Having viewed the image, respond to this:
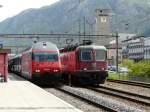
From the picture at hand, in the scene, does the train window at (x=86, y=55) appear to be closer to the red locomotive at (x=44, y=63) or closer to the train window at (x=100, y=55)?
the train window at (x=100, y=55)

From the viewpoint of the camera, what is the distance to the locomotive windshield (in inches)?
1527

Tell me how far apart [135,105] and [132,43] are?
138969 millimetres

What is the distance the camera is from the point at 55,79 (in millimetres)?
37938

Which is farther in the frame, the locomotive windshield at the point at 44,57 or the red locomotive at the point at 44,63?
the locomotive windshield at the point at 44,57

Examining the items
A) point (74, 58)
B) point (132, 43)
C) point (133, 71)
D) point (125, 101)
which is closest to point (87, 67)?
point (74, 58)

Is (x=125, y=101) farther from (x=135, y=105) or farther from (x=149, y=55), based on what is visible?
(x=149, y=55)

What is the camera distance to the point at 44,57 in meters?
38.9

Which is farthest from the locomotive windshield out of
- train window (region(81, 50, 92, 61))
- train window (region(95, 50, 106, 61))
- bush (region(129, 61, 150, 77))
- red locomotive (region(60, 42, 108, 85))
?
bush (region(129, 61, 150, 77))

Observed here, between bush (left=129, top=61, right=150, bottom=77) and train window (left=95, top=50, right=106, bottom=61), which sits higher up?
train window (left=95, top=50, right=106, bottom=61)

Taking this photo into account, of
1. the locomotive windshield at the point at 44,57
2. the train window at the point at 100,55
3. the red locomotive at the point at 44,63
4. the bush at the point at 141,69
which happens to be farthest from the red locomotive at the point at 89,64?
the bush at the point at 141,69

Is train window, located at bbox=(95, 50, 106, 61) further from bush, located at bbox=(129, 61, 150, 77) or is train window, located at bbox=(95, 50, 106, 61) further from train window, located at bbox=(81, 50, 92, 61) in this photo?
bush, located at bbox=(129, 61, 150, 77)

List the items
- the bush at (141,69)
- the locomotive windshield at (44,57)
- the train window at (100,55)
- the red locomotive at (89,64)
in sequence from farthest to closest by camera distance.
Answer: the bush at (141,69), the train window at (100,55), the locomotive windshield at (44,57), the red locomotive at (89,64)

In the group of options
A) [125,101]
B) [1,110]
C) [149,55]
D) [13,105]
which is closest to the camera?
[1,110]

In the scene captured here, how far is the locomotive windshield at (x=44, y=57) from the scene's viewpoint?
38775 millimetres
